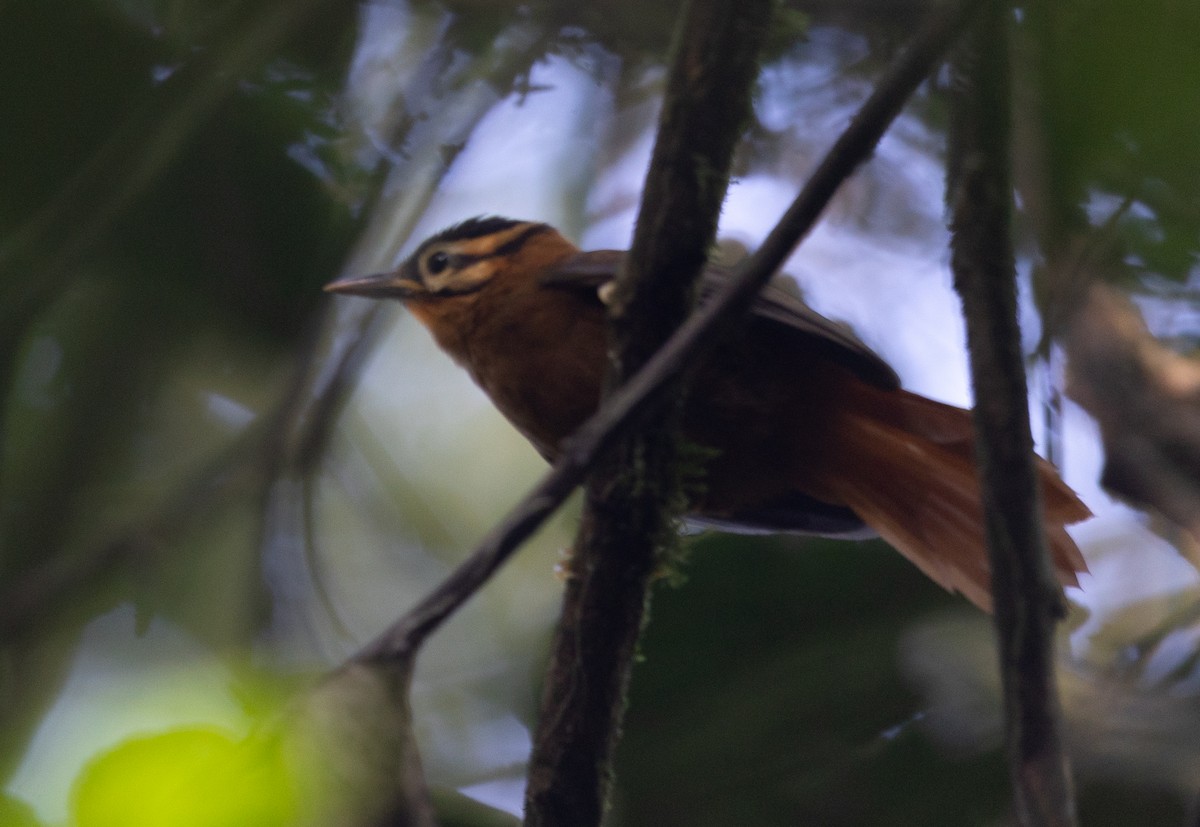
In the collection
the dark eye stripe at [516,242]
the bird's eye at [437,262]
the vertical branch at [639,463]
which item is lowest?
the vertical branch at [639,463]

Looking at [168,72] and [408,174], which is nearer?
[168,72]

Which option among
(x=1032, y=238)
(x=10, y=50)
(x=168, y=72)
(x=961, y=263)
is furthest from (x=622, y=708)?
(x=168, y=72)

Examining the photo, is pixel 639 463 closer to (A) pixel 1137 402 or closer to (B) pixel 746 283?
(B) pixel 746 283

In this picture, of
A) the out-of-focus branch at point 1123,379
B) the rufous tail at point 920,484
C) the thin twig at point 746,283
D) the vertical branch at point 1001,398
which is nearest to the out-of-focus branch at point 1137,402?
the out-of-focus branch at point 1123,379

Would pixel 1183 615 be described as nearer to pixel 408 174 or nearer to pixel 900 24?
pixel 900 24

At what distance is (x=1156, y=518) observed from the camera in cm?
258

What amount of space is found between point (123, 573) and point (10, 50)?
1277mm

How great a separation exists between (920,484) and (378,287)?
139 cm

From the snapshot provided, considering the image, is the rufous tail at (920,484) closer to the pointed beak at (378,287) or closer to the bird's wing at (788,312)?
the bird's wing at (788,312)

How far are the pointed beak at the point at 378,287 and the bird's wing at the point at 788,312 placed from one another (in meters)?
0.47

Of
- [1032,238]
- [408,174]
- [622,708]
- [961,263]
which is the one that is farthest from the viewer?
[408,174]

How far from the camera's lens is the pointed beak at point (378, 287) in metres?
2.98

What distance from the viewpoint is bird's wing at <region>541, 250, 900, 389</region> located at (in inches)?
91.4

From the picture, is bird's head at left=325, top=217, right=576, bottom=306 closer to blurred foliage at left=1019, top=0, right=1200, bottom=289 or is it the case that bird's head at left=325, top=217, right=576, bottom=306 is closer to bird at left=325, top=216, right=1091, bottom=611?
bird at left=325, top=216, right=1091, bottom=611
